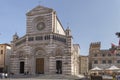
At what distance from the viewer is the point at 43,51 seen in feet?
171

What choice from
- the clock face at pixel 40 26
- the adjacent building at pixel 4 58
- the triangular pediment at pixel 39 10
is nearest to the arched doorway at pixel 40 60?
the clock face at pixel 40 26

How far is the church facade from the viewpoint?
50.1 meters

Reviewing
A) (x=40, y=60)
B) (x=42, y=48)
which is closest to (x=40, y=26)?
(x=42, y=48)

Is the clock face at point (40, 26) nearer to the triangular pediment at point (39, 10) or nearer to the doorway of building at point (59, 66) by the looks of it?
the triangular pediment at point (39, 10)

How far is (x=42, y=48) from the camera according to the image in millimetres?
52000

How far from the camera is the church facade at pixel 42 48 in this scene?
50.1m

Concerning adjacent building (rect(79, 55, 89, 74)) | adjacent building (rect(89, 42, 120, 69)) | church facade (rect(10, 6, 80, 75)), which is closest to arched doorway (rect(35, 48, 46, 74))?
church facade (rect(10, 6, 80, 75))

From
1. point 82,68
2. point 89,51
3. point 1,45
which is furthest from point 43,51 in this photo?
point 89,51

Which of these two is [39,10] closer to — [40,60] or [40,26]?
[40,26]

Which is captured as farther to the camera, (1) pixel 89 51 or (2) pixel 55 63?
(1) pixel 89 51

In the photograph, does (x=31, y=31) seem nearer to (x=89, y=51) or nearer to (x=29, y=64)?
(x=29, y=64)

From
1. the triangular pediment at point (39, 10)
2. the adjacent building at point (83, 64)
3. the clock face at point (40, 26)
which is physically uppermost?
the triangular pediment at point (39, 10)

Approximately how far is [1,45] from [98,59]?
27.9m

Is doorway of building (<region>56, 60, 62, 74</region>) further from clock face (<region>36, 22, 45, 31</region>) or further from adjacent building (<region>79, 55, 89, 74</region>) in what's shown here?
adjacent building (<region>79, 55, 89, 74</region>)
